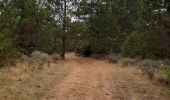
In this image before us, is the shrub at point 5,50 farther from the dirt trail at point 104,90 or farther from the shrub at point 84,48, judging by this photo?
the shrub at point 84,48

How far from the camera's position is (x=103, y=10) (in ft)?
128

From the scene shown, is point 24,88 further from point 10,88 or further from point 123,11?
point 123,11

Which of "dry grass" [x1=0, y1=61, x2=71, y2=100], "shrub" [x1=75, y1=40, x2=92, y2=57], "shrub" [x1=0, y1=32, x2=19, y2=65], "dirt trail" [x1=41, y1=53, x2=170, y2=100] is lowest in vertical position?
"shrub" [x1=75, y1=40, x2=92, y2=57]

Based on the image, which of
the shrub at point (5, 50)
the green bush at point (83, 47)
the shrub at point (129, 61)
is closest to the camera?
the shrub at point (5, 50)

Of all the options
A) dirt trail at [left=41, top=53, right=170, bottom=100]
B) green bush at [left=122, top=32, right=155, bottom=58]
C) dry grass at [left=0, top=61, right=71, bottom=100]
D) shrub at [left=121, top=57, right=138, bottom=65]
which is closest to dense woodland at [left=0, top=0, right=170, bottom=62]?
green bush at [left=122, top=32, right=155, bottom=58]

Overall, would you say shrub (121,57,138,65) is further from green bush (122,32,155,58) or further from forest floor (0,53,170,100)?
forest floor (0,53,170,100)

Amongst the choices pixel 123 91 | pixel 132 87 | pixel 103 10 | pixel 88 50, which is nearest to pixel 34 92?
pixel 123 91

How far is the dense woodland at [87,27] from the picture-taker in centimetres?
2336

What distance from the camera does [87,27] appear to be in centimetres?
3866

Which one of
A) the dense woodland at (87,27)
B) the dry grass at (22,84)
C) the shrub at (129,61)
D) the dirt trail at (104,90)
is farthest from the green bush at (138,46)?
the dry grass at (22,84)

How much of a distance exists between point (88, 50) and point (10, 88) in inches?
1185

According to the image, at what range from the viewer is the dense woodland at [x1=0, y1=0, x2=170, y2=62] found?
23359 millimetres

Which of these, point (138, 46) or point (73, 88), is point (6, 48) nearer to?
point (73, 88)

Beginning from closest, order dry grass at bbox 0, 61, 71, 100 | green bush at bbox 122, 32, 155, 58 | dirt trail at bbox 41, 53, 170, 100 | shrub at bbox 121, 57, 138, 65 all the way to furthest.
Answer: dry grass at bbox 0, 61, 71, 100 < dirt trail at bbox 41, 53, 170, 100 < green bush at bbox 122, 32, 155, 58 < shrub at bbox 121, 57, 138, 65
